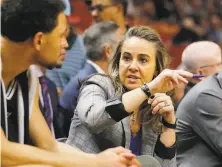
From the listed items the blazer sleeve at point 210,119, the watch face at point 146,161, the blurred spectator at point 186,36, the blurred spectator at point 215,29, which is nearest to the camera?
the watch face at point 146,161

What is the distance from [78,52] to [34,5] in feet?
9.54

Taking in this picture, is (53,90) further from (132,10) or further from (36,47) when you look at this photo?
(132,10)

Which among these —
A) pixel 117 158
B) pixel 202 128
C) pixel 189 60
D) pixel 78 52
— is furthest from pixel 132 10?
pixel 117 158

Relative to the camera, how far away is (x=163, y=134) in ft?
10.1

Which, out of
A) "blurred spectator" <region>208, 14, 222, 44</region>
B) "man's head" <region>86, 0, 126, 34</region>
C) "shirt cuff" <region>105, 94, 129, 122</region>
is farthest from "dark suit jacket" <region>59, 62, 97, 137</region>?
"blurred spectator" <region>208, 14, 222, 44</region>

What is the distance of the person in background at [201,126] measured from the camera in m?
3.47

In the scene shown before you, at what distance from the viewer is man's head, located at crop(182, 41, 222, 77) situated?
4367 millimetres

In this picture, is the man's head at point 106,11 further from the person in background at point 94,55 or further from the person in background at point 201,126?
the person in background at point 201,126

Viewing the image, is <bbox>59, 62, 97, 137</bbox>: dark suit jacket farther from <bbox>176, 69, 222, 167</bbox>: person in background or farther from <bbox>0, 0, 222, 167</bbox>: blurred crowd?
<bbox>176, 69, 222, 167</bbox>: person in background

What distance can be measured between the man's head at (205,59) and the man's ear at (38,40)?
2.17 m

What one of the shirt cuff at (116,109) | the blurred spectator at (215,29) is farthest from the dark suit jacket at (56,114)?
the blurred spectator at (215,29)

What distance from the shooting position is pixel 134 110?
2887 mm

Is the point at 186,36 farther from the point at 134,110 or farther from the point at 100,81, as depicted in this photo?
the point at 134,110

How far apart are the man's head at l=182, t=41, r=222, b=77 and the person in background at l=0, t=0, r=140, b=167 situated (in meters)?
1.96
